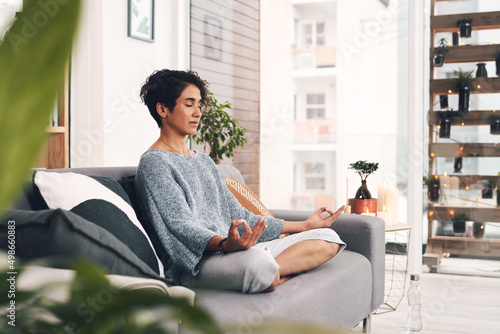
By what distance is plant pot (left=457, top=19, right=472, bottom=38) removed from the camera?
4.05 m

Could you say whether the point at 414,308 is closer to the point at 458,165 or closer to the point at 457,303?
the point at 457,303

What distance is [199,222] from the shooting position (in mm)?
1928

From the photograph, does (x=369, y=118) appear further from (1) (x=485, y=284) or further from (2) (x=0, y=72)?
(2) (x=0, y=72)

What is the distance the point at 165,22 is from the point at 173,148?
233 cm

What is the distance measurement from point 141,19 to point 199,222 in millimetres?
2345

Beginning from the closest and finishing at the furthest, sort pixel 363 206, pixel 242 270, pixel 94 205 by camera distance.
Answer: pixel 94 205, pixel 242 270, pixel 363 206

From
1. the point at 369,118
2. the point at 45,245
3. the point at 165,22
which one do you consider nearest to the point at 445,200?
the point at 369,118

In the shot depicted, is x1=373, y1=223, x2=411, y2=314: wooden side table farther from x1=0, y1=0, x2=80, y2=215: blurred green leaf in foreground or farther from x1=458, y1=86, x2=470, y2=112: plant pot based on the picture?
x1=0, y1=0, x2=80, y2=215: blurred green leaf in foreground

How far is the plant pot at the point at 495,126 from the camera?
397cm

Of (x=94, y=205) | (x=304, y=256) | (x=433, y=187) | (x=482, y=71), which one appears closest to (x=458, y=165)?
(x=433, y=187)

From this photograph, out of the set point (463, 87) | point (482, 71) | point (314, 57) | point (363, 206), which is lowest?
point (363, 206)

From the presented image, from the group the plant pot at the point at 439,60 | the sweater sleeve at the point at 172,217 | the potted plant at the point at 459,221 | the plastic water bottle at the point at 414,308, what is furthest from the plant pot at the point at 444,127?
the sweater sleeve at the point at 172,217

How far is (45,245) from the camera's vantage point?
3.67 ft

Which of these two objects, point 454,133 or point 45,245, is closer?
point 45,245
